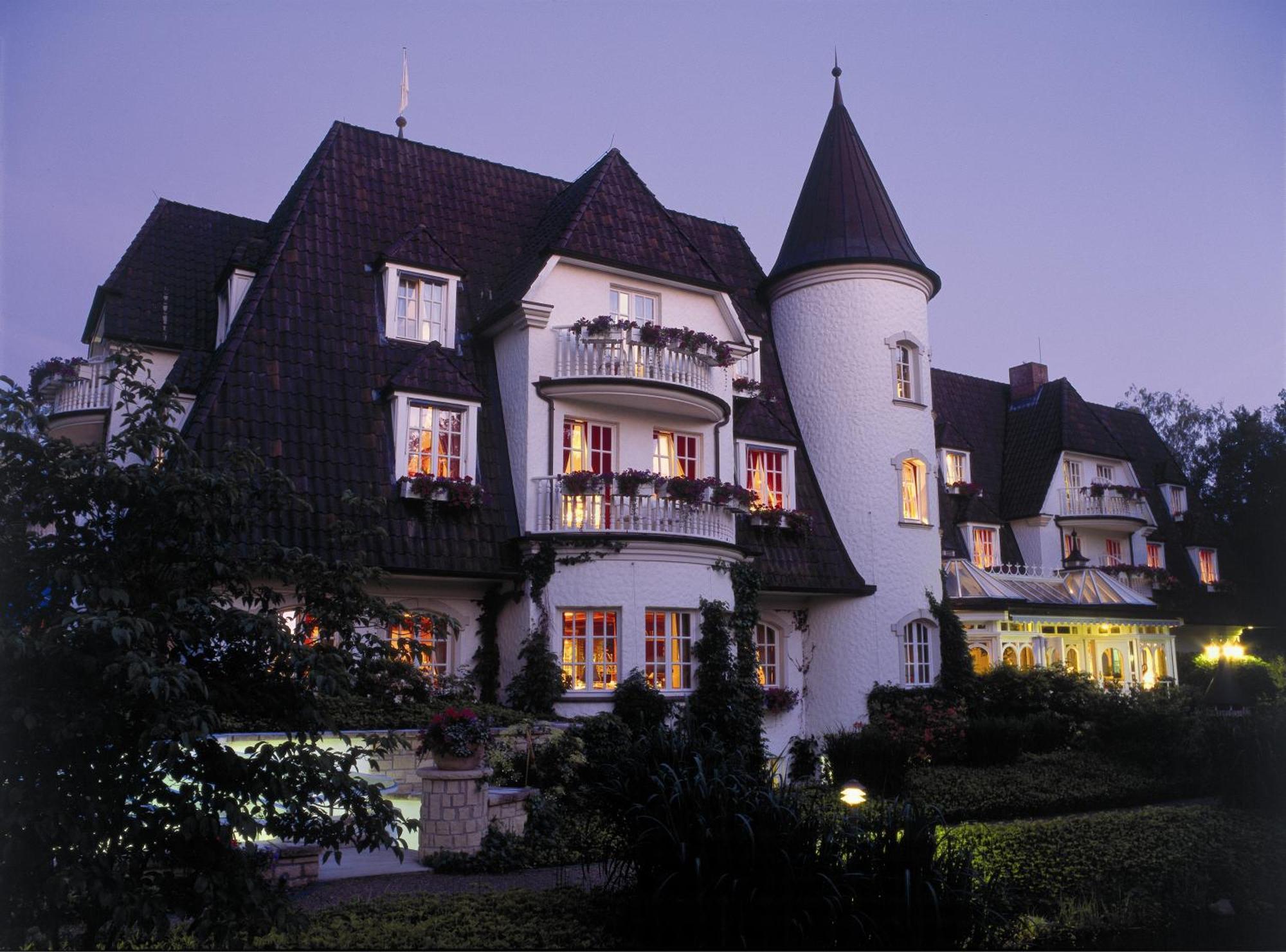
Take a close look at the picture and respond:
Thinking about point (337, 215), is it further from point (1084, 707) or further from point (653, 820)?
point (1084, 707)

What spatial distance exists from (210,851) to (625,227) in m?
16.9

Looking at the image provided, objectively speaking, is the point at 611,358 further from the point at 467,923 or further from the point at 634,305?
the point at 467,923

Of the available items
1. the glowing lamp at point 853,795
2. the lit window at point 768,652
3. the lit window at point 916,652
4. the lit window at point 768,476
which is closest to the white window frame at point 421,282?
the lit window at point 768,476

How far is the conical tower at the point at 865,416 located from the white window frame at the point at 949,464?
21.1 ft

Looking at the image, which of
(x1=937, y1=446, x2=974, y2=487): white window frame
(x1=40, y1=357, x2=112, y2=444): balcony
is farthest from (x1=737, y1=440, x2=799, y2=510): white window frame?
(x1=40, y1=357, x2=112, y2=444): balcony

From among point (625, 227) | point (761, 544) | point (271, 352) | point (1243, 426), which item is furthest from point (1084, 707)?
point (1243, 426)

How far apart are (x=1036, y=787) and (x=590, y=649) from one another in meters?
8.52

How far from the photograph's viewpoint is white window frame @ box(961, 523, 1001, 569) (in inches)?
1204

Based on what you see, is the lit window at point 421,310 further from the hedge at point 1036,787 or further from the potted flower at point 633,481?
the hedge at point 1036,787

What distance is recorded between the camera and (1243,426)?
45.5m

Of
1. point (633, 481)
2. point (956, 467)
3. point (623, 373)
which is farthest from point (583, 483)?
point (956, 467)

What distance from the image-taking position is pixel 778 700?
21.5 metres

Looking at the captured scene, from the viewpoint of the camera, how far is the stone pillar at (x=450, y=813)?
39.3 feet

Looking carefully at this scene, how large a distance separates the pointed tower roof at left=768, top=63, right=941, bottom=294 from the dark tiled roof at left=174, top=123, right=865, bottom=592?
87.2 inches
